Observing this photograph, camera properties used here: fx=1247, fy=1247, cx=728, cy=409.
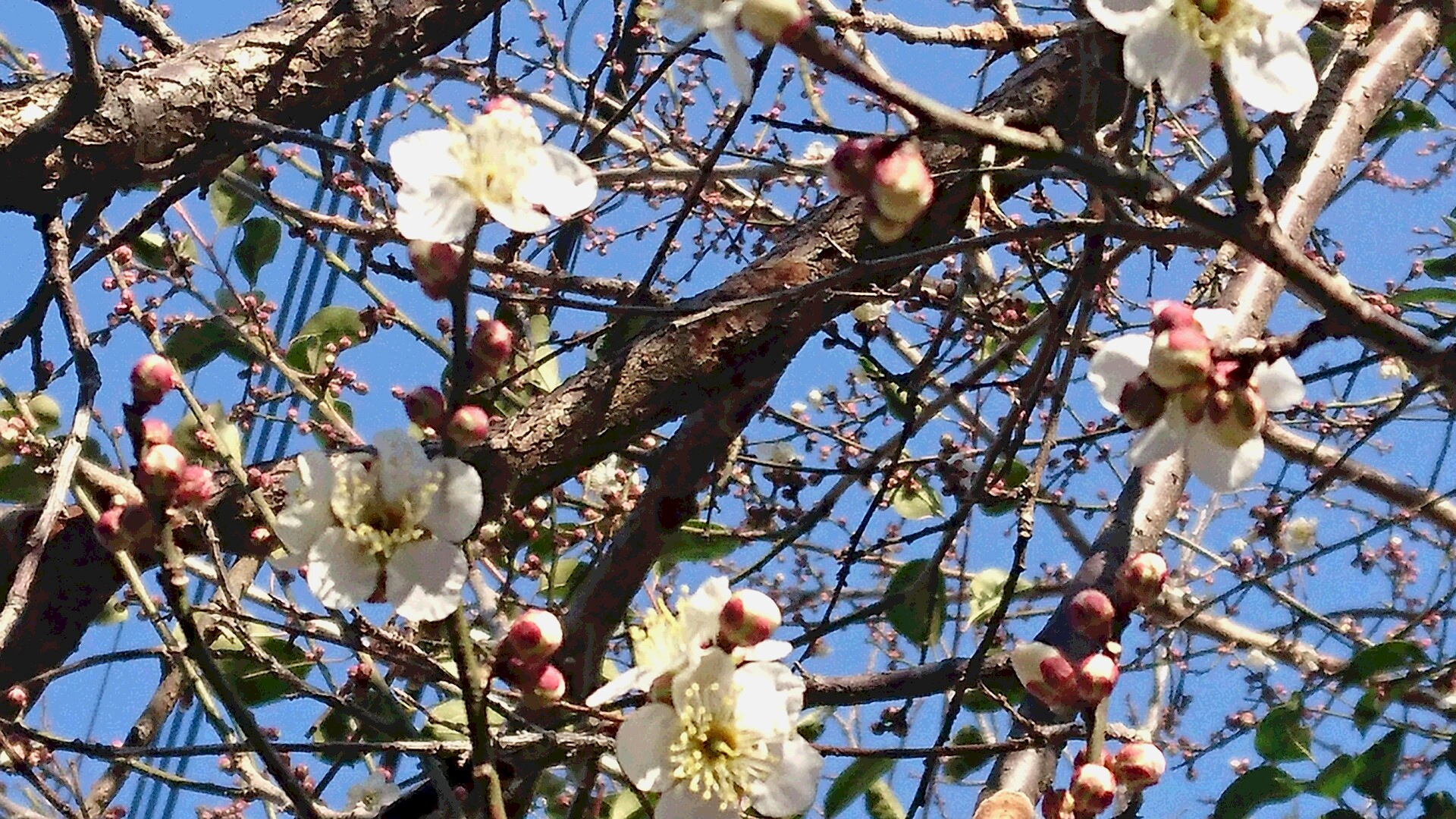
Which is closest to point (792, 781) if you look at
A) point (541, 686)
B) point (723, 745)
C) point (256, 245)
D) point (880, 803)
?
point (723, 745)

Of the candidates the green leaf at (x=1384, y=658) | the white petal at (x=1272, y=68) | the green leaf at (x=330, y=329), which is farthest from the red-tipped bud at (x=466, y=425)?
the green leaf at (x=330, y=329)

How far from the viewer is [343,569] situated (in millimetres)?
821

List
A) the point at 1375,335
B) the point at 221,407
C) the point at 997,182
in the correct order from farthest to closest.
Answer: the point at 221,407 → the point at 997,182 → the point at 1375,335

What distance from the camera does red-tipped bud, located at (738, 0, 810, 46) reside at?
490 mm

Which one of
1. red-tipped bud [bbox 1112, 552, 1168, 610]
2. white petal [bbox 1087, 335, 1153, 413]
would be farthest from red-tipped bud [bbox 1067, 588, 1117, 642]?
white petal [bbox 1087, 335, 1153, 413]

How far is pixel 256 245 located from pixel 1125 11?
138 centimetres

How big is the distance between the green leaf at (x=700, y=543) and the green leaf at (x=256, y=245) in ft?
2.27

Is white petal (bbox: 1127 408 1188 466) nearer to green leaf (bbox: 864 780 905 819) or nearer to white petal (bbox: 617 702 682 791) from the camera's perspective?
white petal (bbox: 617 702 682 791)

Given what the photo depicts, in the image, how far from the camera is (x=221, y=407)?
1568 mm

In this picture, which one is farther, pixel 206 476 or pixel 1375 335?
pixel 206 476

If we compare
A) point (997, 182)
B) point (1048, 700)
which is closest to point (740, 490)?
point (997, 182)

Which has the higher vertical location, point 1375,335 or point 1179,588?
point 1179,588

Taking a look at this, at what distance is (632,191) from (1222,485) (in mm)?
1616

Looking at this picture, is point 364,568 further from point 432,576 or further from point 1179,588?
point 1179,588
